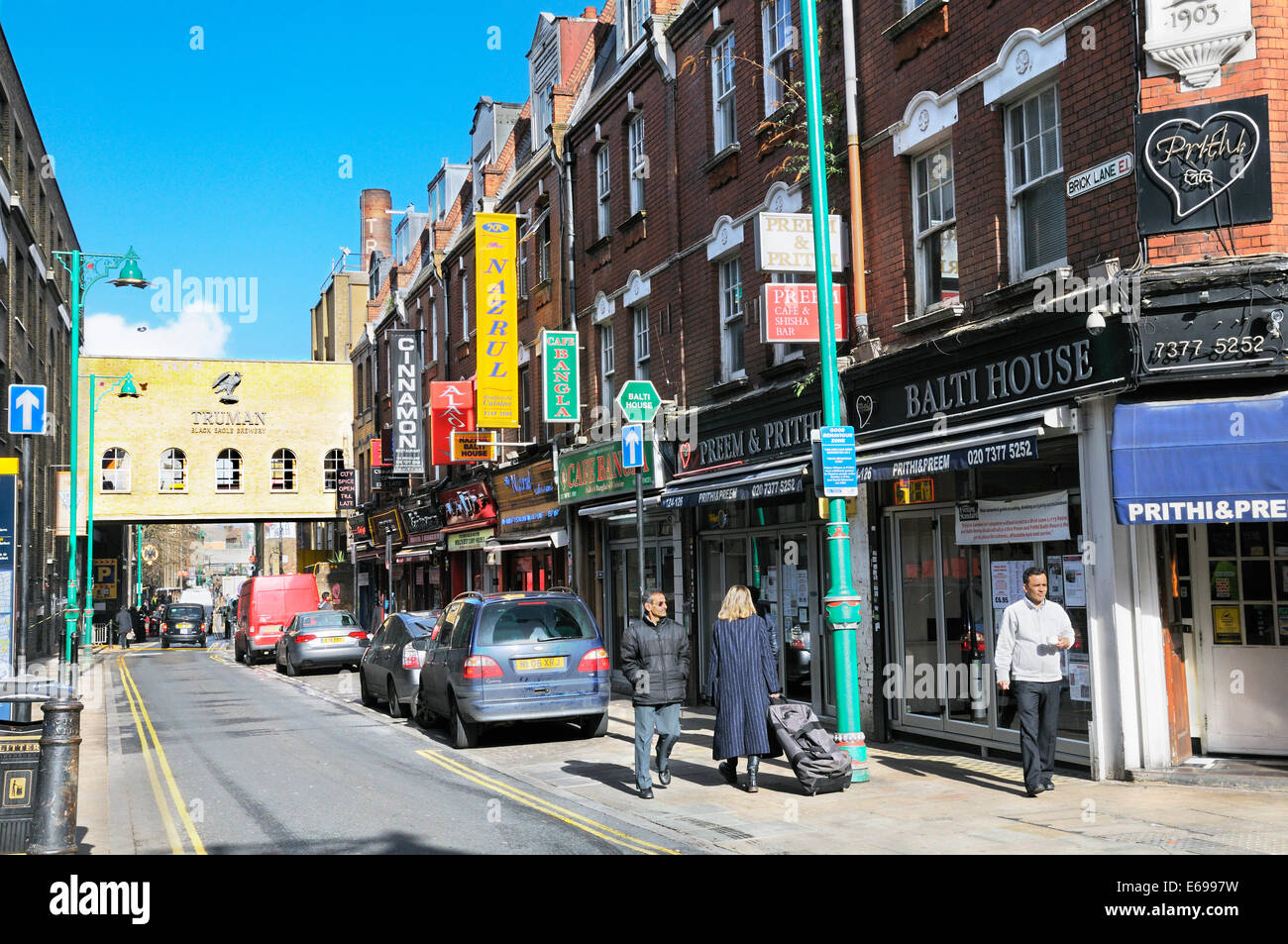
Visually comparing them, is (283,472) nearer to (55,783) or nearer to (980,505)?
(980,505)

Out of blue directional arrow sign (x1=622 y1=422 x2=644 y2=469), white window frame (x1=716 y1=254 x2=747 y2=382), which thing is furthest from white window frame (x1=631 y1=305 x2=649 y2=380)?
blue directional arrow sign (x1=622 y1=422 x2=644 y2=469)

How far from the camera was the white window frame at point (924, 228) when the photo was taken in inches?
484

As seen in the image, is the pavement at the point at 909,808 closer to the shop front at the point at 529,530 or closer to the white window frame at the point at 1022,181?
the white window frame at the point at 1022,181

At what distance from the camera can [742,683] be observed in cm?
1021

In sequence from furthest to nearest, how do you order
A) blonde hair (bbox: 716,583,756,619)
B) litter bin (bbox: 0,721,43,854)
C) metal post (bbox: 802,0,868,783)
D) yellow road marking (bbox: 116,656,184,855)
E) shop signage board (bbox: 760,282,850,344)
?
shop signage board (bbox: 760,282,850,344), blonde hair (bbox: 716,583,756,619), metal post (bbox: 802,0,868,783), yellow road marking (bbox: 116,656,184,855), litter bin (bbox: 0,721,43,854)

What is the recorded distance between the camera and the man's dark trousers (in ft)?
30.7

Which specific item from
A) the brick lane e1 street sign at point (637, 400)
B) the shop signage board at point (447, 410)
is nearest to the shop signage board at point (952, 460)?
the brick lane e1 street sign at point (637, 400)

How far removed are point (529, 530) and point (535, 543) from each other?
183 centimetres

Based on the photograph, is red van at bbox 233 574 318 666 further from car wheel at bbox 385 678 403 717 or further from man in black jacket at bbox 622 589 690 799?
man in black jacket at bbox 622 589 690 799

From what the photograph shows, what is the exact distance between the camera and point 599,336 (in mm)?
21938

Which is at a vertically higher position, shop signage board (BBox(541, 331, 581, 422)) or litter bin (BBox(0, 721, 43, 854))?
shop signage board (BBox(541, 331, 581, 422))

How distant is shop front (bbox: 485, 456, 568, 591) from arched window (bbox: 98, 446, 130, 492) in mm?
24468

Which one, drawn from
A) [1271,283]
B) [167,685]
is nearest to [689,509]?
[1271,283]

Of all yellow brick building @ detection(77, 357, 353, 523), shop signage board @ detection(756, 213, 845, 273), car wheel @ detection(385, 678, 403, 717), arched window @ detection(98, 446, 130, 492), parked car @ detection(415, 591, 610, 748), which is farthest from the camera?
yellow brick building @ detection(77, 357, 353, 523)
